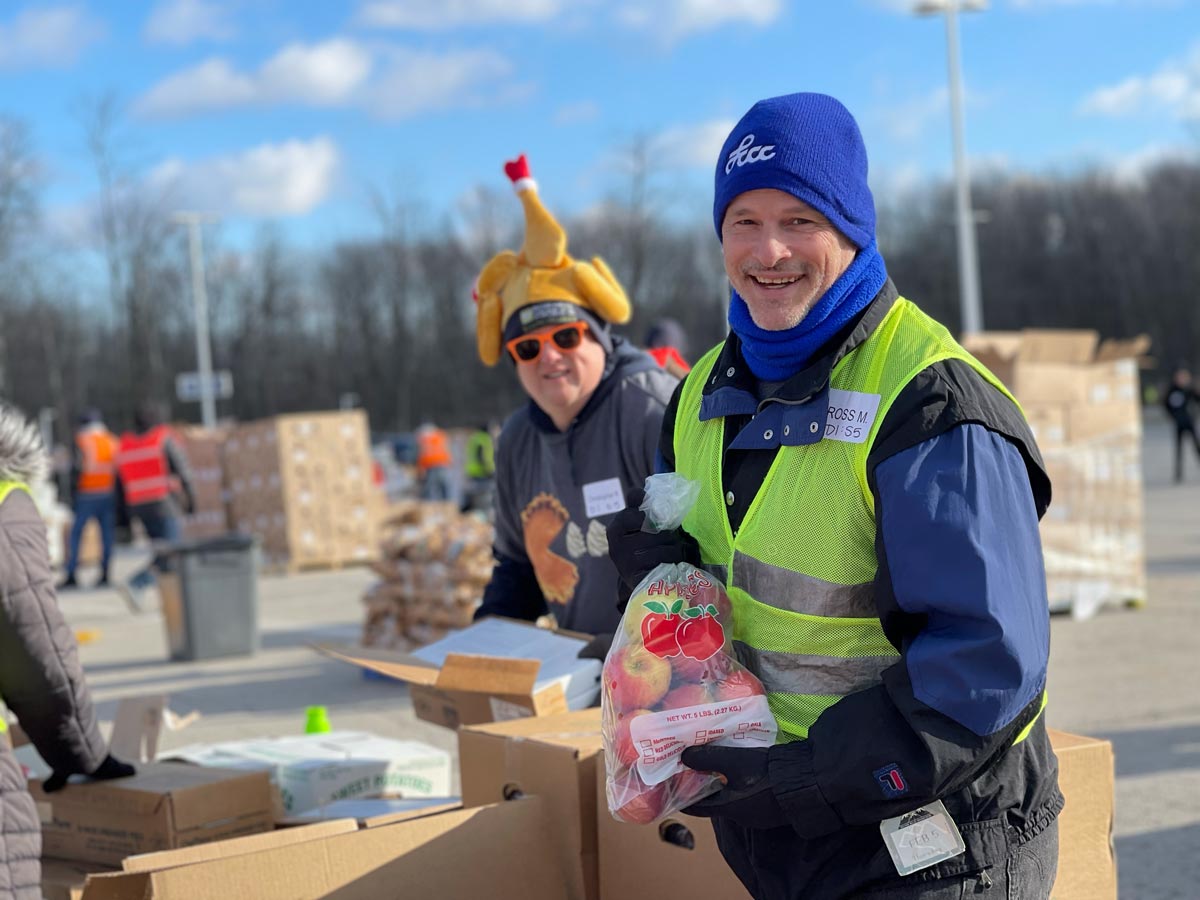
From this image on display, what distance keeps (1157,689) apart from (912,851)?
233 inches

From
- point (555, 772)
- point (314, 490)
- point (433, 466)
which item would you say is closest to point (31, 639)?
point (555, 772)

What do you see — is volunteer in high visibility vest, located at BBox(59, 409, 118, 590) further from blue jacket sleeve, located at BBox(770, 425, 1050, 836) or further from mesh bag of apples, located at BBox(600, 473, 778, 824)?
blue jacket sleeve, located at BBox(770, 425, 1050, 836)

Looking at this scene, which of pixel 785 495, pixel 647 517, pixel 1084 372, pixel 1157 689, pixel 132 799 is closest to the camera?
pixel 785 495

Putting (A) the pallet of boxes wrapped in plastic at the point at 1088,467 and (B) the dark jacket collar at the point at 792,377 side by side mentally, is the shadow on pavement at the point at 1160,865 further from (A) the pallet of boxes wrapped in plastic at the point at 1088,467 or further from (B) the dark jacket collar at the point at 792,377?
→ (A) the pallet of boxes wrapped in plastic at the point at 1088,467

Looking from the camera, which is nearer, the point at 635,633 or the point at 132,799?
the point at 635,633

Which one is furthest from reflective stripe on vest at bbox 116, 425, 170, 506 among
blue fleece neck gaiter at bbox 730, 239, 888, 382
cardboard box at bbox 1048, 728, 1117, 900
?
blue fleece neck gaiter at bbox 730, 239, 888, 382

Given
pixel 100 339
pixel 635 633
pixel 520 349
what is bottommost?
pixel 635 633

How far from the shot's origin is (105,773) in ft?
10.9

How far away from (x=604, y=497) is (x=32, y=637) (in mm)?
1570

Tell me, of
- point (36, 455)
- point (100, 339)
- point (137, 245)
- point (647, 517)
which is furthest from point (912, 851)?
point (100, 339)

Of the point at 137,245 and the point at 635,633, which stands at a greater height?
the point at 137,245

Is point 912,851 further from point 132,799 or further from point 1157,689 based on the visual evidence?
point 1157,689

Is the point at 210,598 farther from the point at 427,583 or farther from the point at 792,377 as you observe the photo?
the point at 792,377

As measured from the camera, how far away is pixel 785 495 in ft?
6.16
